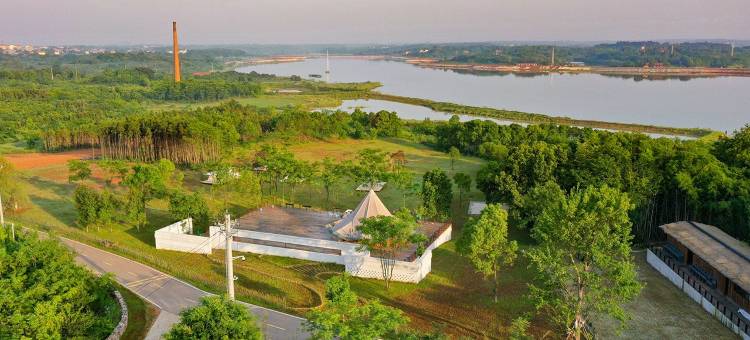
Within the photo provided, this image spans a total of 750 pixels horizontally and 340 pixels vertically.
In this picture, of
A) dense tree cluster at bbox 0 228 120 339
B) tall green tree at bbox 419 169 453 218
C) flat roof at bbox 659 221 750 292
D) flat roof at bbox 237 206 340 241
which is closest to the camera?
dense tree cluster at bbox 0 228 120 339

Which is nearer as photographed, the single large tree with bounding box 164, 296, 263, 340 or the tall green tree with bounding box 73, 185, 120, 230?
the single large tree with bounding box 164, 296, 263, 340

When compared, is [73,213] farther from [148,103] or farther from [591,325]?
[148,103]

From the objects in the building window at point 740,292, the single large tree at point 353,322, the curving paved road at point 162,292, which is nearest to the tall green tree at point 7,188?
the curving paved road at point 162,292

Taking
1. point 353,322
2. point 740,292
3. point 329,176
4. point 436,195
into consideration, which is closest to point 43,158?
point 329,176

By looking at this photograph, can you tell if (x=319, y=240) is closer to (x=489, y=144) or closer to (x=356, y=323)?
(x=356, y=323)

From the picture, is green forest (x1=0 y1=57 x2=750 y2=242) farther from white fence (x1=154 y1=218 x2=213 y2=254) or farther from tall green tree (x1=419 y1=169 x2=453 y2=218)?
white fence (x1=154 y1=218 x2=213 y2=254)

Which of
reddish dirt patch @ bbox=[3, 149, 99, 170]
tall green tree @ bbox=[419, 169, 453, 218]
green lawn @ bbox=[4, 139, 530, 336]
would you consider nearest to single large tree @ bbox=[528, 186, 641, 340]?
green lawn @ bbox=[4, 139, 530, 336]

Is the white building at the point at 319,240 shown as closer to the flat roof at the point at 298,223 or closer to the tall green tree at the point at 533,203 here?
the flat roof at the point at 298,223
